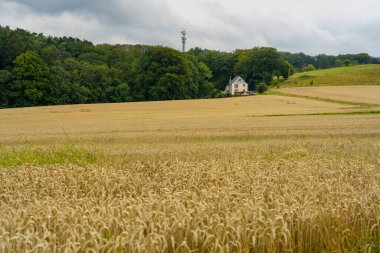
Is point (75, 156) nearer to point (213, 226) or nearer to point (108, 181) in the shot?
point (108, 181)

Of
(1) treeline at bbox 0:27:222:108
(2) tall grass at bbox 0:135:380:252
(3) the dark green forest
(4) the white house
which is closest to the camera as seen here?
(2) tall grass at bbox 0:135:380:252

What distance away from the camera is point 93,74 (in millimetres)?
85500

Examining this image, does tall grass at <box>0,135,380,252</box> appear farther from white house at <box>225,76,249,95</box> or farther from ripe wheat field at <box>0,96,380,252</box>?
white house at <box>225,76,249,95</box>

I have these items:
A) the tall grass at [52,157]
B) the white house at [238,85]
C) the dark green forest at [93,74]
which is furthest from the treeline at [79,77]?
the tall grass at [52,157]

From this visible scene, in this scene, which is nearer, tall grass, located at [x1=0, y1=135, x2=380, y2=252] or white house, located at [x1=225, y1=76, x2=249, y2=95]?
tall grass, located at [x1=0, y1=135, x2=380, y2=252]

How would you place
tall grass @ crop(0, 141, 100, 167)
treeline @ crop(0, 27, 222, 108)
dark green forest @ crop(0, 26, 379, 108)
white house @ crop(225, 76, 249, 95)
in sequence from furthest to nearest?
1. white house @ crop(225, 76, 249, 95)
2. dark green forest @ crop(0, 26, 379, 108)
3. treeline @ crop(0, 27, 222, 108)
4. tall grass @ crop(0, 141, 100, 167)

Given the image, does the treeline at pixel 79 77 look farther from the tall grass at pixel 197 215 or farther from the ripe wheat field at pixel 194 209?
the tall grass at pixel 197 215

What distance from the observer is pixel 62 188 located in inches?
351

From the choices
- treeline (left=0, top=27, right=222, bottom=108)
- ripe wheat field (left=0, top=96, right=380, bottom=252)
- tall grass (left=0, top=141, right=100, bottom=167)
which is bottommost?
tall grass (left=0, top=141, right=100, bottom=167)

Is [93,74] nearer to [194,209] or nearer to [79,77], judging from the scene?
[79,77]

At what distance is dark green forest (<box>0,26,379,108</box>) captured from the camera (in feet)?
243

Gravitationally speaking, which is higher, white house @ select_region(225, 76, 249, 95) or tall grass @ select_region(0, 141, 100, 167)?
white house @ select_region(225, 76, 249, 95)

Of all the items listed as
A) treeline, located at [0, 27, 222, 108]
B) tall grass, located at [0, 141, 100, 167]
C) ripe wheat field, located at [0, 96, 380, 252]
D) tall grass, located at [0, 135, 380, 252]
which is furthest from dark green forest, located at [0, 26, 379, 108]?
tall grass, located at [0, 135, 380, 252]

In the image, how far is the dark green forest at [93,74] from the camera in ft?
243
